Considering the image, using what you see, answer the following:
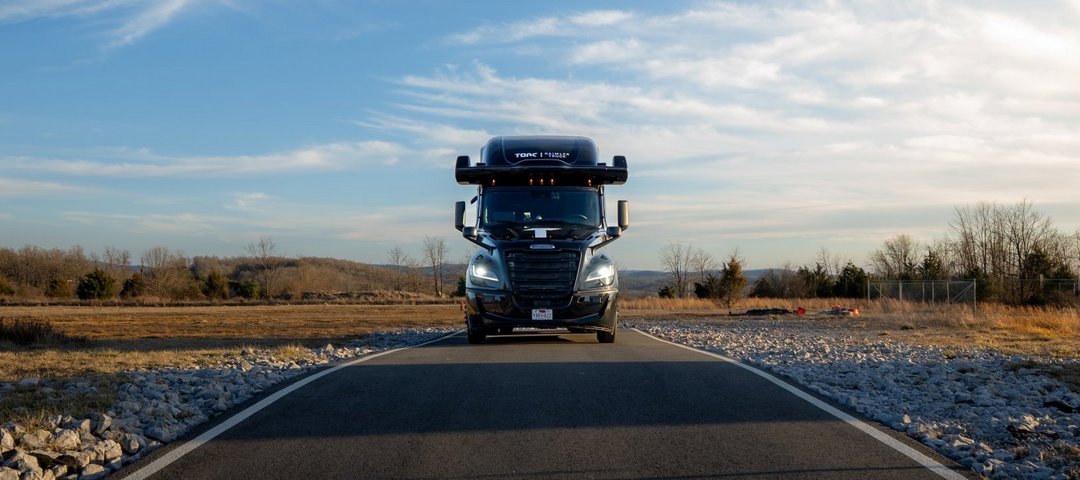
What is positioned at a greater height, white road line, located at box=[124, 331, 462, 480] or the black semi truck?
the black semi truck

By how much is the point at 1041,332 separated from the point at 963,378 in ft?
46.3

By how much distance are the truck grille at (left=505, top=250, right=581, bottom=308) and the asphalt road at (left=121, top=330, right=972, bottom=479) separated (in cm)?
394

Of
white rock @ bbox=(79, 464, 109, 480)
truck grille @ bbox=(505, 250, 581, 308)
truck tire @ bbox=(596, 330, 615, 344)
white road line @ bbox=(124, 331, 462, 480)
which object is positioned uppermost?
truck grille @ bbox=(505, 250, 581, 308)

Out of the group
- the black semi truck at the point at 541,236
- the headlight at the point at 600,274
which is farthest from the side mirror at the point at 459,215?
the headlight at the point at 600,274

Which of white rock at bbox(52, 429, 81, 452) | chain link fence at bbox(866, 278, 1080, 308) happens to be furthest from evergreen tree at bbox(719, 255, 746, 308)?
white rock at bbox(52, 429, 81, 452)

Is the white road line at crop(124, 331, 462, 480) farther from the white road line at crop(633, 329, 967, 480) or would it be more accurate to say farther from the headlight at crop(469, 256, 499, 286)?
the white road line at crop(633, 329, 967, 480)

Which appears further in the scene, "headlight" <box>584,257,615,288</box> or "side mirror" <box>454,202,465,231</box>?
"side mirror" <box>454,202,465,231</box>

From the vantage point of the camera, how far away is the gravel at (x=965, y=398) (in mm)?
5957

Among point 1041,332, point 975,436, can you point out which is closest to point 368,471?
point 975,436

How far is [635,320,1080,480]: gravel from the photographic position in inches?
235

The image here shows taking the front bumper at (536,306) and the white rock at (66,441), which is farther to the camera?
the front bumper at (536,306)

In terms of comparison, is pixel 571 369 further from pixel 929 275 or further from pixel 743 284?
pixel 929 275

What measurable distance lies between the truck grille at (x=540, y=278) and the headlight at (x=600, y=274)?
0.30 metres

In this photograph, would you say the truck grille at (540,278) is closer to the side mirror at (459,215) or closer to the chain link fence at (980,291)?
the side mirror at (459,215)
